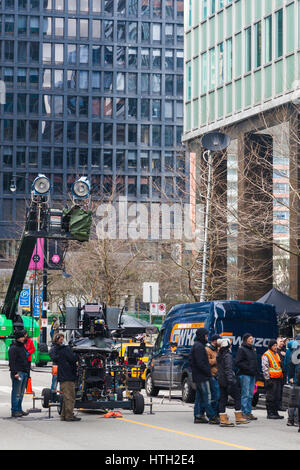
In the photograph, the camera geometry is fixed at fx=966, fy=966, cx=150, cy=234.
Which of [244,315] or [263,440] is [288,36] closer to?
[244,315]

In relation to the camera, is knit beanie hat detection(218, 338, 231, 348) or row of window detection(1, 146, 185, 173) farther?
row of window detection(1, 146, 185, 173)

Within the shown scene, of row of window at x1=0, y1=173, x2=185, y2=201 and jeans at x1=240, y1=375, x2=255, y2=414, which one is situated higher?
row of window at x1=0, y1=173, x2=185, y2=201

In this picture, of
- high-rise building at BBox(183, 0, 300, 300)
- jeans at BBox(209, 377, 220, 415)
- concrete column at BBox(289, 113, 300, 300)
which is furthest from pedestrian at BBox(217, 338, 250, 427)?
high-rise building at BBox(183, 0, 300, 300)

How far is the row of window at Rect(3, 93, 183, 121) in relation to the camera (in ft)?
385

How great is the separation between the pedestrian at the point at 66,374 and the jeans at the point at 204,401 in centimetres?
233

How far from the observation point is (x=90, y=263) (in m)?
62.3

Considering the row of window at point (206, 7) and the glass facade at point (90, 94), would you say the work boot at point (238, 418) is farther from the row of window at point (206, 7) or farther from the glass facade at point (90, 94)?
the glass facade at point (90, 94)

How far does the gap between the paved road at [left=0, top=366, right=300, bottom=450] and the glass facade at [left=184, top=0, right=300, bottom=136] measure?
89.4ft

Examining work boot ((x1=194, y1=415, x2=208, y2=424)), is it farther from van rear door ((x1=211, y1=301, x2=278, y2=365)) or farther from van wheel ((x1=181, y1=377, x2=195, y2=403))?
van wheel ((x1=181, y1=377, x2=195, y2=403))

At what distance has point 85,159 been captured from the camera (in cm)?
11850

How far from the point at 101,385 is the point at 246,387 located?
3.04 metres

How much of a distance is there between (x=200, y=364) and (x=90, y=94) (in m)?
103

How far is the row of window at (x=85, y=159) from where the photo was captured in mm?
117000

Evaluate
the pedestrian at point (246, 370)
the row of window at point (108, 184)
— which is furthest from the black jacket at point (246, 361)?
the row of window at point (108, 184)
